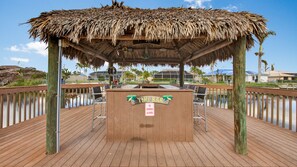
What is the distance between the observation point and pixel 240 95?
282 cm

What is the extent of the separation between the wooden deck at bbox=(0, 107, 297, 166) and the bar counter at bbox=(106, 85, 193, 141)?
19 cm

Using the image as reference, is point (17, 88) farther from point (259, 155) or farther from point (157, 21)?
point (259, 155)

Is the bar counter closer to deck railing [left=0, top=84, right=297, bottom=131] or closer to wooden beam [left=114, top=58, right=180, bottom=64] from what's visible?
deck railing [left=0, top=84, right=297, bottom=131]


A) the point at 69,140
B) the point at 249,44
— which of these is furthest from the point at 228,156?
the point at 69,140

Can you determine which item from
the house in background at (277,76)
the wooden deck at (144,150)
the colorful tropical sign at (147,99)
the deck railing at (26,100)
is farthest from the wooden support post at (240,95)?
the house in background at (277,76)

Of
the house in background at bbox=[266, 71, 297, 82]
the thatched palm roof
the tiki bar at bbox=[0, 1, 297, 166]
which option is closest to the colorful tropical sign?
the tiki bar at bbox=[0, 1, 297, 166]

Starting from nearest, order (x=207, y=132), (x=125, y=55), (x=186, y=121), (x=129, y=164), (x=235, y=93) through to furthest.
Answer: (x=129, y=164) < (x=235, y=93) < (x=186, y=121) < (x=207, y=132) < (x=125, y=55)

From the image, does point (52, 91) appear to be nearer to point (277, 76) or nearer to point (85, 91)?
point (85, 91)

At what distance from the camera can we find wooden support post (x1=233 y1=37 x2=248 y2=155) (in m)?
2.80

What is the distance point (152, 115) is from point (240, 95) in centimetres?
145

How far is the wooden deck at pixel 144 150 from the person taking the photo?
2.47 meters

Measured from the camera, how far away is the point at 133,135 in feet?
10.8

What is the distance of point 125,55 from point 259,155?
555 cm

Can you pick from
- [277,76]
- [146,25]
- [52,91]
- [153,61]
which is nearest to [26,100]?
[52,91]
